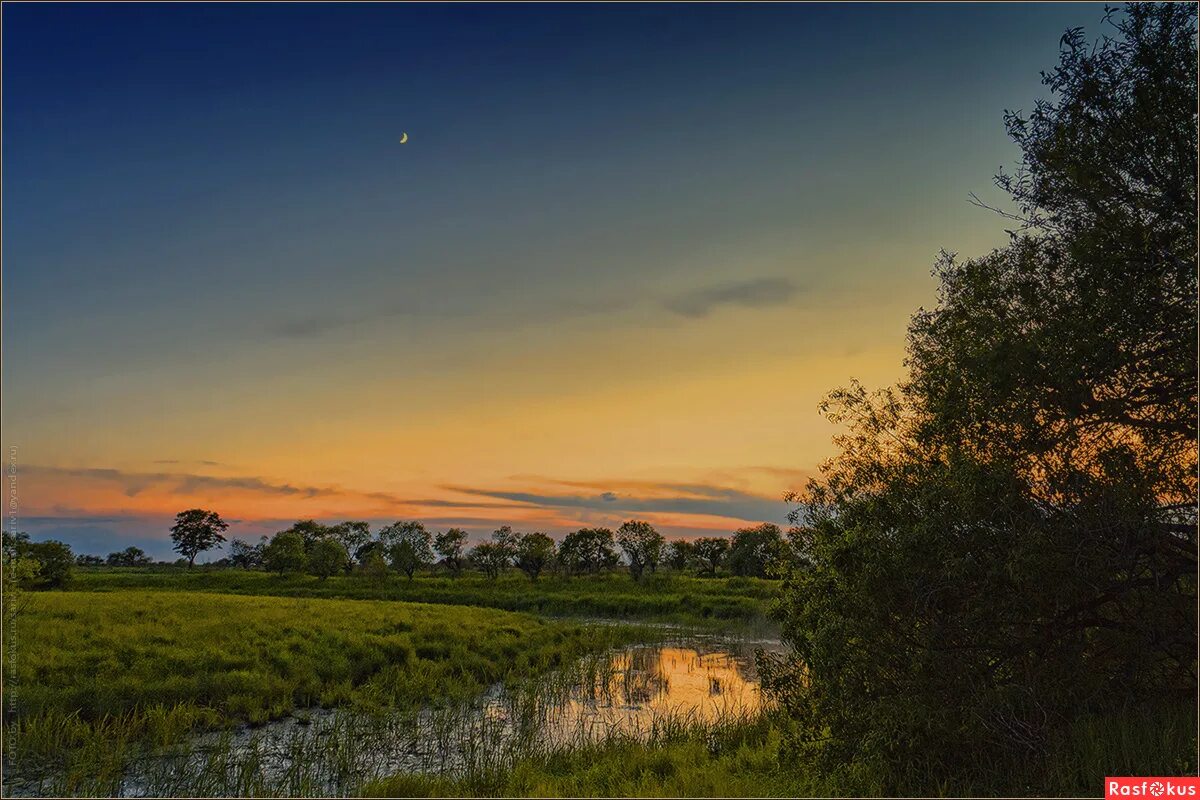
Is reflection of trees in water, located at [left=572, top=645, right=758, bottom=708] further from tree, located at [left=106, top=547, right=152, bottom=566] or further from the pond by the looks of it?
tree, located at [left=106, top=547, right=152, bottom=566]

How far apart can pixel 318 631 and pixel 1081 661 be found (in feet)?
95.7

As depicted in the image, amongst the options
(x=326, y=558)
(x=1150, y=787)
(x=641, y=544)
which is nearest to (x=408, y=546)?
(x=326, y=558)

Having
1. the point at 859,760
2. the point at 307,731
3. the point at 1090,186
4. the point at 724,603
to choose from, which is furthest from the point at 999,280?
the point at 724,603

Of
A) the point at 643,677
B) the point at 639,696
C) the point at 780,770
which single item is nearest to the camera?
the point at 780,770

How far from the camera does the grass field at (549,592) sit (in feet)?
193

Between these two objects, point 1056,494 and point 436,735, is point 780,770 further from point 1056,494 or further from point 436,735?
point 436,735

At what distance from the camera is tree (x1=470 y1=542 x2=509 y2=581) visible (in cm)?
11681

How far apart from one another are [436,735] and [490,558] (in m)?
100

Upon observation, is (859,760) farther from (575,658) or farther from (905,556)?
(575,658)

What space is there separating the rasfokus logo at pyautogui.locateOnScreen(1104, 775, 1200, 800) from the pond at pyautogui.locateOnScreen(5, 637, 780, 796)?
36.9 ft

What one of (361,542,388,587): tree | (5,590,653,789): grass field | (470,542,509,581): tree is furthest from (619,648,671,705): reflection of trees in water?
(470,542,509,581): tree

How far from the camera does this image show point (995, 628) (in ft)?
41.3

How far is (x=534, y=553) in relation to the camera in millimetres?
108125

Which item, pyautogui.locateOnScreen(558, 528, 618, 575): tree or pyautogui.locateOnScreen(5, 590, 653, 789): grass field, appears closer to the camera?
pyautogui.locateOnScreen(5, 590, 653, 789): grass field
